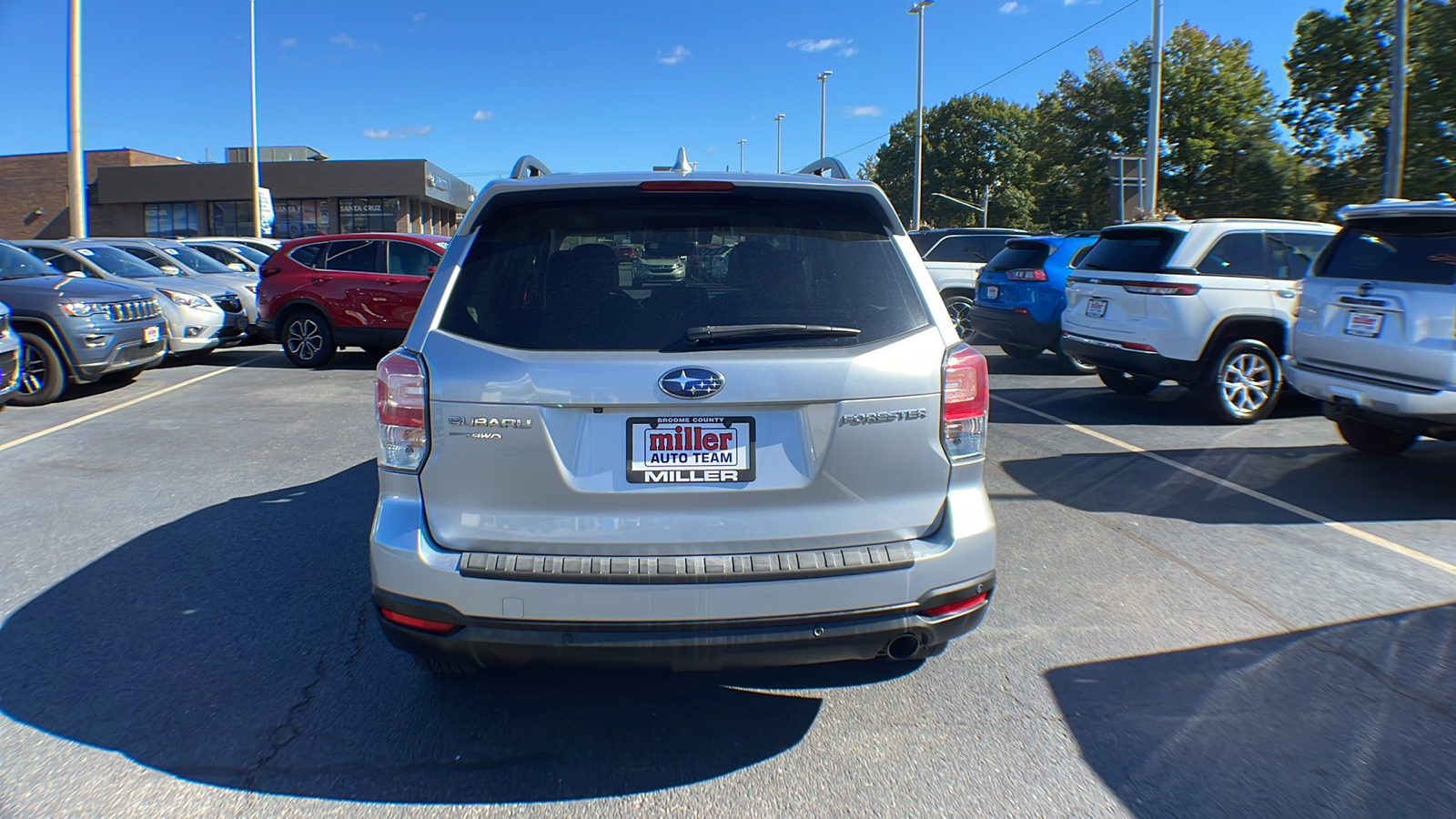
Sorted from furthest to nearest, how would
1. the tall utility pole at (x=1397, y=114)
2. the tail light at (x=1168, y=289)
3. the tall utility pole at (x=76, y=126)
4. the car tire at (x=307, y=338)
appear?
the tall utility pole at (x=76, y=126) → the tall utility pole at (x=1397, y=114) → the car tire at (x=307, y=338) → the tail light at (x=1168, y=289)

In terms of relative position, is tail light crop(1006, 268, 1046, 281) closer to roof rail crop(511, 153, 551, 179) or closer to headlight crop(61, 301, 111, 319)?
roof rail crop(511, 153, 551, 179)

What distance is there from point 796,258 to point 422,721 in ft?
6.44

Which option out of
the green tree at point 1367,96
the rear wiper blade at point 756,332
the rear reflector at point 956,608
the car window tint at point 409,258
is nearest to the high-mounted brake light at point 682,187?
the rear wiper blade at point 756,332

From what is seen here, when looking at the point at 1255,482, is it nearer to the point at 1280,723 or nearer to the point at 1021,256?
the point at 1280,723

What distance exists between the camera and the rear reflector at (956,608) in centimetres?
290

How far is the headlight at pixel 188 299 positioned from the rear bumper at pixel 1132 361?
11033 millimetres

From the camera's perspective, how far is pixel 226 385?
453 inches

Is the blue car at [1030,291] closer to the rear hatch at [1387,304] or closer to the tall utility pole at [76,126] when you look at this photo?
the rear hatch at [1387,304]

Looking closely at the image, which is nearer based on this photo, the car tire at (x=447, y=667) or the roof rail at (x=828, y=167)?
the car tire at (x=447, y=667)

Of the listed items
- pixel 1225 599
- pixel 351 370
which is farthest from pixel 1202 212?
pixel 1225 599

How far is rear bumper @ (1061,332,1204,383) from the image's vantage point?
9.05m

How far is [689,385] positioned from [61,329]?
9738 millimetres

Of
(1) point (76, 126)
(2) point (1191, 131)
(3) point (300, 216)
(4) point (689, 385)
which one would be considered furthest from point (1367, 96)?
(3) point (300, 216)

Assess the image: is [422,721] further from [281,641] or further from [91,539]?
[91,539]
